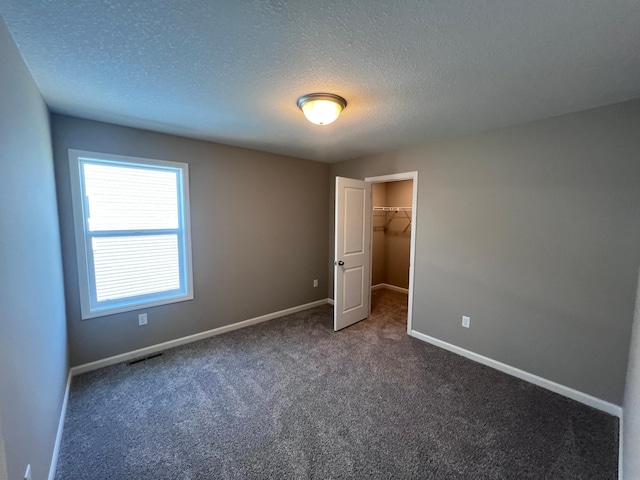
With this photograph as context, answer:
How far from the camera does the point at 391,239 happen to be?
555cm

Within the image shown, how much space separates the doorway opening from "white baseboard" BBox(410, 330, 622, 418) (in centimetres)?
196

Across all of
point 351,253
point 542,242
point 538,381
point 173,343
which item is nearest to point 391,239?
point 351,253

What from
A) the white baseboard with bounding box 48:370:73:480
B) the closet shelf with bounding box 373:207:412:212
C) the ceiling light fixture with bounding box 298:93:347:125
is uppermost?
the ceiling light fixture with bounding box 298:93:347:125

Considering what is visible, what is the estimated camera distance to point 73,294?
2453 millimetres

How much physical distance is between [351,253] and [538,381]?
2.24 meters

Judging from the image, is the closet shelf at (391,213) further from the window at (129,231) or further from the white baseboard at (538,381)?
the window at (129,231)

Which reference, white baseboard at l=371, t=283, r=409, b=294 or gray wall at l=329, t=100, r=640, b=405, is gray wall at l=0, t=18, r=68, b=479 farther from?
white baseboard at l=371, t=283, r=409, b=294

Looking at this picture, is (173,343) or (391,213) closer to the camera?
(173,343)

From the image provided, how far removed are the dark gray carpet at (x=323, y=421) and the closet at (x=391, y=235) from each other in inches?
102

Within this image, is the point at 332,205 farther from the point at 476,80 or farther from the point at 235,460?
the point at 235,460

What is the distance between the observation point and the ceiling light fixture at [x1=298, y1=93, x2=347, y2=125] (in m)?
1.88

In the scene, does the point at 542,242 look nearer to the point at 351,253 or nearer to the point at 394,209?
the point at 351,253

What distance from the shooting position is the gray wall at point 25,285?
109 centimetres

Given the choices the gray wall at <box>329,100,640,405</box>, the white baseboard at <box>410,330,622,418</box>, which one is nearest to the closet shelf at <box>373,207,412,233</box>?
the gray wall at <box>329,100,640,405</box>
